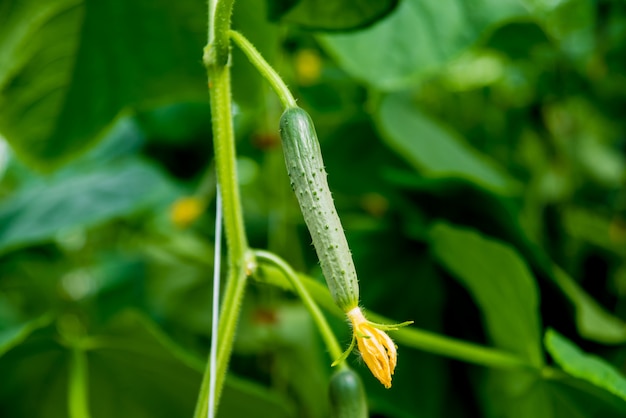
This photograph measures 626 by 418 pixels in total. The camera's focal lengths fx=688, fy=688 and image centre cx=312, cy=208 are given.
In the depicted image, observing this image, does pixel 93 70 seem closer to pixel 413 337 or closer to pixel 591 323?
pixel 413 337

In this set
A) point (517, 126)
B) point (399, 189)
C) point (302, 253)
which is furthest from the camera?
point (517, 126)

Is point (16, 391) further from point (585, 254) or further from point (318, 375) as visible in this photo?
point (585, 254)

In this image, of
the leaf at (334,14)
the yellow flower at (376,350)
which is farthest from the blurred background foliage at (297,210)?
the yellow flower at (376,350)

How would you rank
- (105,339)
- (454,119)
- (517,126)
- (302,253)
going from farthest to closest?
(454,119), (517,126), (302,253), (105,339)

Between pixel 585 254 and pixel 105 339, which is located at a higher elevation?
pixel 105 339

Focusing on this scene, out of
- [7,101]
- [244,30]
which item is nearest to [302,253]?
[244,30]

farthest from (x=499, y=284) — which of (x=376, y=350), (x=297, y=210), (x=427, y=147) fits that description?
(x=297, y=210)
